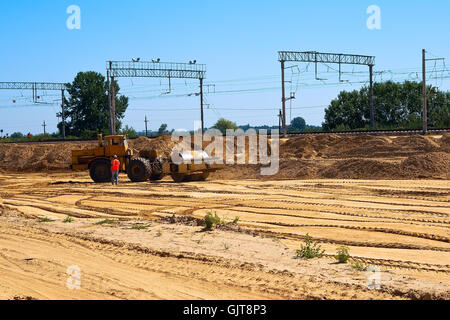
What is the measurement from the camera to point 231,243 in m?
12.7

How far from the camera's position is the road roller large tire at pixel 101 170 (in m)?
30.0

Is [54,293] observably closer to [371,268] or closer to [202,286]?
[202,286]

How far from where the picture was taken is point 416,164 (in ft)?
89.4

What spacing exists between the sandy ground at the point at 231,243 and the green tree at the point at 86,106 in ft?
192

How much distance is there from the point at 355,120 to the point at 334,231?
180 feet

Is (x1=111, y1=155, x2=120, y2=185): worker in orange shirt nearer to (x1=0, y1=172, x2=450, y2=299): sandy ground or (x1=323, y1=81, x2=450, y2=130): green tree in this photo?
(x1=0, y1=172, x2=450, y2=299): sandy ground

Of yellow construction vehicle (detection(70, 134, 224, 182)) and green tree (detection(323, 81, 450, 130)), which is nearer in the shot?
yellow construction vehicle (detection(70, 134, 224, 182))

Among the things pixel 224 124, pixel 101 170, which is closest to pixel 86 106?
pixel 224 124

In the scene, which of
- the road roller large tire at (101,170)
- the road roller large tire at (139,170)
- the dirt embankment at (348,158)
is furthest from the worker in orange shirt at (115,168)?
the dirt embankment at (348,158)

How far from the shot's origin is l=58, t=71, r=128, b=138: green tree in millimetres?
80750

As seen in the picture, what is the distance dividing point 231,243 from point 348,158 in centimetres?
2098

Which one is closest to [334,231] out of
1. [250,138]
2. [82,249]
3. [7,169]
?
[82,249]

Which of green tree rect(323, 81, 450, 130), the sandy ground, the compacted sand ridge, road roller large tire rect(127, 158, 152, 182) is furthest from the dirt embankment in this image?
green tree rect(323, 81, 450, 130)

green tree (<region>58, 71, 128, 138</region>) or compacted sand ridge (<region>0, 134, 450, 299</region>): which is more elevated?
green tree (<region>58, 71, 128, 138</region>)
